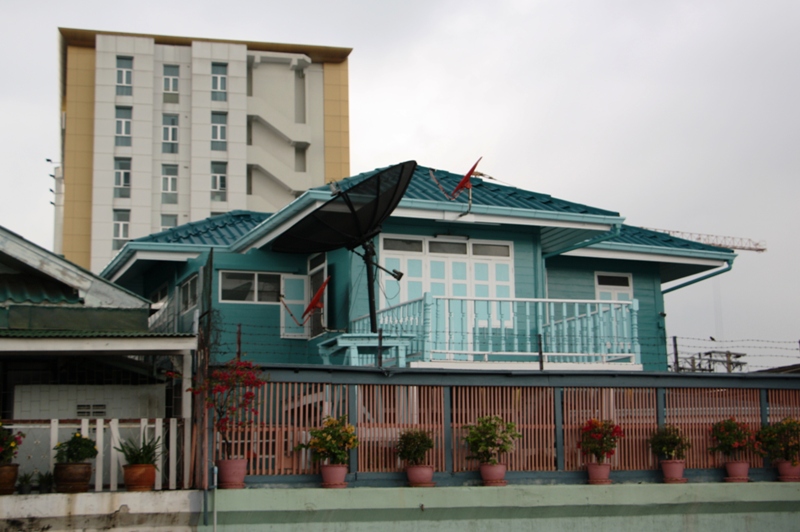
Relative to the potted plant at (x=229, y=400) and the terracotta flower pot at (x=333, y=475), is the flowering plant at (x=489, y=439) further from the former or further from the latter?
the potted plant at (x=229, y=400)

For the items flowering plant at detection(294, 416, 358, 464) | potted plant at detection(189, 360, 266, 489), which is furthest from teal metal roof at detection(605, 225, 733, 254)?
potted plant at detection(189, 360, 266, 489)

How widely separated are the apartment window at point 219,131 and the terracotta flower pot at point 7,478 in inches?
1776

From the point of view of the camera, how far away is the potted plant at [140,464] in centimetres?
1284

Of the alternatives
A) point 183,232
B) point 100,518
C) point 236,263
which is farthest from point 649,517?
point 183,232

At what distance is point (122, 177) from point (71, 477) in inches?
1756

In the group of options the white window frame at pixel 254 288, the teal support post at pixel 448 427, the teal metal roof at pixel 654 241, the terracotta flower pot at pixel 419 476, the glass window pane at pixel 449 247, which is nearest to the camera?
the terracotta flower pot at pixel 419 476

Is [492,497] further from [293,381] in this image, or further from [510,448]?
[293,381]

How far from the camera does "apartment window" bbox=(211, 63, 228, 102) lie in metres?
56.8

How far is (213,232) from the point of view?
74.3 feet

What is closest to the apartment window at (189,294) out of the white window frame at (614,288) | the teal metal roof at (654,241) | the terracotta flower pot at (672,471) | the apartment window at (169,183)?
the white window frame at (614,288)

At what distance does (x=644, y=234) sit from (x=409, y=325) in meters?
8.86

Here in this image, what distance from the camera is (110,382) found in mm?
15438

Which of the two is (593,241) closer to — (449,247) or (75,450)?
(449,247)

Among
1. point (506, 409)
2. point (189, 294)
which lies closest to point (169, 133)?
point (189, 294)
